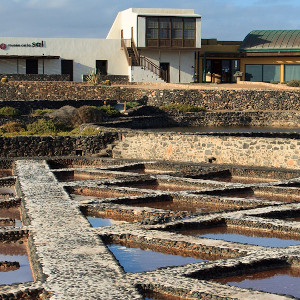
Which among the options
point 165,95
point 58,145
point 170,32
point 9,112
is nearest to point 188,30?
point 170,32

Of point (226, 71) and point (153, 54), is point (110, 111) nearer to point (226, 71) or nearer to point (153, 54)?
point (153, 54)

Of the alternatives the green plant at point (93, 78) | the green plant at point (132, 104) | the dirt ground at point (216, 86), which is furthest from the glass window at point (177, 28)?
the green plant at point (132, 104)

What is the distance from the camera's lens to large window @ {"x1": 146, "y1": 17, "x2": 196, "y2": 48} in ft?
164

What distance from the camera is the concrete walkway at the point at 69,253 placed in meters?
9.05

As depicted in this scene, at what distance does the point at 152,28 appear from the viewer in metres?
50.0

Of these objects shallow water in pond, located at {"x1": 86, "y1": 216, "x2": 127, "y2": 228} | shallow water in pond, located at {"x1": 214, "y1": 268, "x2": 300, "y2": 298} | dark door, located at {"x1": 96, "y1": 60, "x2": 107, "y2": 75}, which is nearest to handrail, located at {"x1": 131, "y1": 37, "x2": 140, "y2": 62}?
dark door, located at {"x1": 96, "y1": 60, "x2": 107, "y2": 75}

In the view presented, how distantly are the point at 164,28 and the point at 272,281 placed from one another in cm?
4127

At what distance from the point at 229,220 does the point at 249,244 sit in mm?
1835

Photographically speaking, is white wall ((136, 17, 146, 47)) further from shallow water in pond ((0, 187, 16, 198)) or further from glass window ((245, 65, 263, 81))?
shallow water in pond ((0, 187, 16, 198))

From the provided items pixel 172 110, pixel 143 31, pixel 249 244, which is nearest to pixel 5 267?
pixel 249 244

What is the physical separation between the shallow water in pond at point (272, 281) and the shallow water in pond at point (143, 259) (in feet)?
3.31

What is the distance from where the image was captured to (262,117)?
38500 mm

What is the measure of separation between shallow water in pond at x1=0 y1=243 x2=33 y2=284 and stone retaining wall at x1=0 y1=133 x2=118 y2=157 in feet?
38.8

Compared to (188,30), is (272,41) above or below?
below
